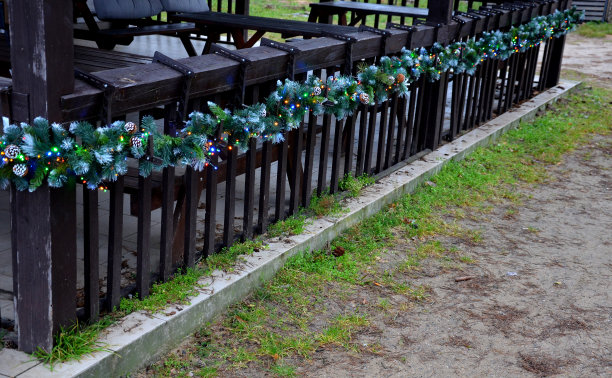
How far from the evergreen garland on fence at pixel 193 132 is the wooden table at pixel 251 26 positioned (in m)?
→ 1.06

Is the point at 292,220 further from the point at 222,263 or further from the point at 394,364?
the point at 394,364

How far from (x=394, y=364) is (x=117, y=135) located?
5.35 feet

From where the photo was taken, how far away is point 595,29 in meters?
19.8

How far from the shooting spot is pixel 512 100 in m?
8.64

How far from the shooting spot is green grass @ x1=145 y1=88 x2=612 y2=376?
3402mm

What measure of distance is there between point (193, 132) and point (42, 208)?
0.82 meters

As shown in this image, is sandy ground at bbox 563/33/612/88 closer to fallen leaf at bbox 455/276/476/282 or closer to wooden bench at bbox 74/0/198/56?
wooden bench at bbox 74/0/198/56

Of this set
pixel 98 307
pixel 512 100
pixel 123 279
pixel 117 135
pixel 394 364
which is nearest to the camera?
pixel 117 135

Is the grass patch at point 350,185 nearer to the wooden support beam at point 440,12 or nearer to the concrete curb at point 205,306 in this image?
the concrete curb at point 205,306

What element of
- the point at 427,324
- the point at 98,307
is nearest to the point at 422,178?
the point at 427,324

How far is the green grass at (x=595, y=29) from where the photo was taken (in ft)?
61.6

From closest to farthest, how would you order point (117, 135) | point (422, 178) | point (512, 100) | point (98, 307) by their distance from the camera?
→ point (117, 135) < point (98, 307) < point (422, 178) < point (512, 100)

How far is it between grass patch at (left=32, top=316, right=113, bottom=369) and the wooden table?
3610mm

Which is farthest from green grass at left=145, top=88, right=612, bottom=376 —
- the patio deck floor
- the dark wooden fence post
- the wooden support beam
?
the wooden support beam
